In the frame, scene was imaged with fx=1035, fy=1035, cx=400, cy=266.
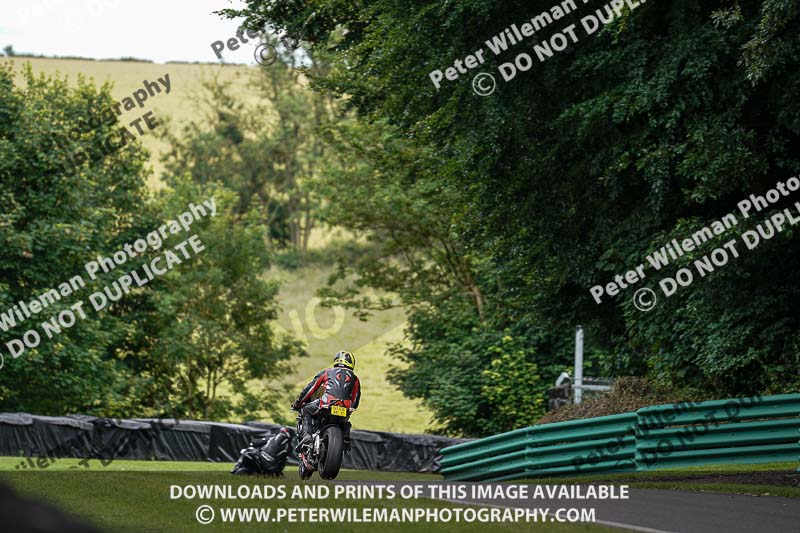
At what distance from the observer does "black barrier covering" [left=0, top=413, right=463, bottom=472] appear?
2470 cm

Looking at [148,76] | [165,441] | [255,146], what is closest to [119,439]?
[165,441]

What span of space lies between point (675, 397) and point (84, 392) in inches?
840

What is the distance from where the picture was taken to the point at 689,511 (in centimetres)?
1149

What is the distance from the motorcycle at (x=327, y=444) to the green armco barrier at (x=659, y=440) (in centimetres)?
379

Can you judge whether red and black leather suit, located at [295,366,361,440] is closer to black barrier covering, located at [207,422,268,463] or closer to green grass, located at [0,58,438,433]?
black barrier covering, located at [207,422,268,463]

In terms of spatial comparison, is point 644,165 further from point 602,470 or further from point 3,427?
point 3,427

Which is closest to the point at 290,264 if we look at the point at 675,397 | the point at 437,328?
the point at 437,328
